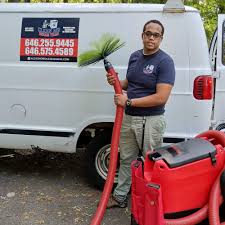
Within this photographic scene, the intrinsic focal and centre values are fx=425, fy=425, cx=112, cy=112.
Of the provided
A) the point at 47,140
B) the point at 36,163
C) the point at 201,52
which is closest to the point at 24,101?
the point at 47,140

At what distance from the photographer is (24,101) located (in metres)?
4.76

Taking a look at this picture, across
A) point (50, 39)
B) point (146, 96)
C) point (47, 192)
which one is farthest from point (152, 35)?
point (47, 192)

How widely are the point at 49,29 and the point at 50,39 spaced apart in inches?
4.3

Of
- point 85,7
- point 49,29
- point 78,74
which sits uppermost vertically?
point 85,7

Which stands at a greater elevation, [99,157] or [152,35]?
[152,35]

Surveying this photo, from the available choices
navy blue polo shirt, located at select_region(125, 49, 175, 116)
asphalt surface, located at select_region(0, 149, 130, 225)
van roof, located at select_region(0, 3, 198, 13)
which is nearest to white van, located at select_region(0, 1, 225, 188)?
van roof, located at select_region(0, 3, 198, 13)

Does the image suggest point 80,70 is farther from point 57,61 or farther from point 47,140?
point 47,140

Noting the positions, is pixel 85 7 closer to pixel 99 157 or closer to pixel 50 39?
pixel 50 39

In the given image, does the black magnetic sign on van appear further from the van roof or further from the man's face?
the man's face

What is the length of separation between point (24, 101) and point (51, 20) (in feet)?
3.10

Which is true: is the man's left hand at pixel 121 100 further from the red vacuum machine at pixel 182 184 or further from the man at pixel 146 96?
the red vacuum machine at pixel 182 184

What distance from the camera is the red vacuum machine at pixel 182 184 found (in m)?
2.79

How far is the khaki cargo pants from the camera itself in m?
3.98

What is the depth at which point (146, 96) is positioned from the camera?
385 centimetres
